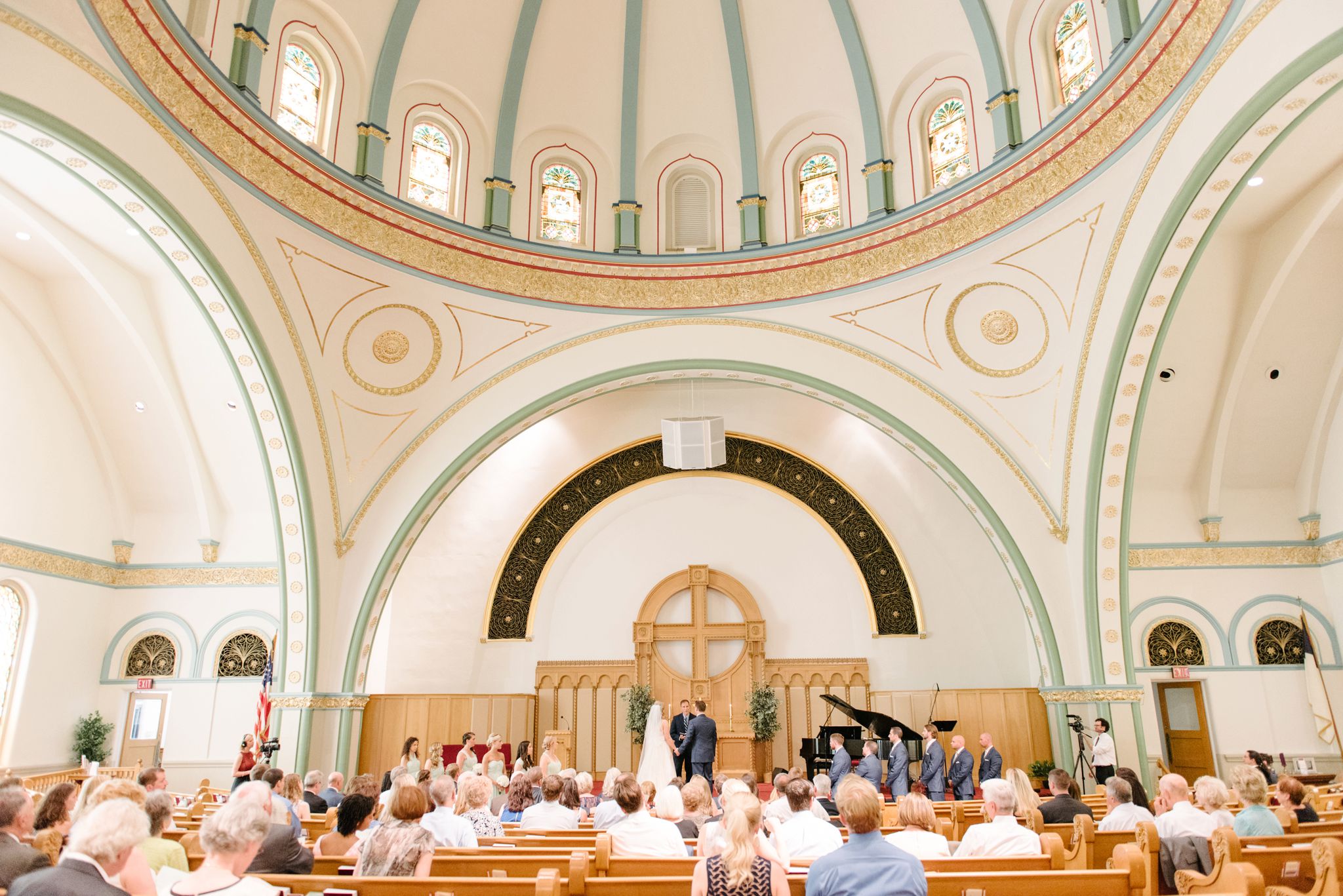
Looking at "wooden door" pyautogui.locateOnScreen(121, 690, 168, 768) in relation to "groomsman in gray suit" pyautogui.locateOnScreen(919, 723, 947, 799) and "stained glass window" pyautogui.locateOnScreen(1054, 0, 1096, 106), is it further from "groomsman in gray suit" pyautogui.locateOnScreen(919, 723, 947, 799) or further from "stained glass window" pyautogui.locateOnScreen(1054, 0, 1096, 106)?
"stained glass window" pyautogui.locateOnScreen(1054, 0, 1096, 106)

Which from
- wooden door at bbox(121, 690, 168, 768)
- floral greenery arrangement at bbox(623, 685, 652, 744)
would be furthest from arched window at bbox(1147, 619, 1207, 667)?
wooden door at bbox(121, 690, 168, 768)

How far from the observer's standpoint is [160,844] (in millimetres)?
4336

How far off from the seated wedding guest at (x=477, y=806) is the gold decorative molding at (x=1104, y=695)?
8.03 metres

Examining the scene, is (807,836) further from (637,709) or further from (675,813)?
(637,709)

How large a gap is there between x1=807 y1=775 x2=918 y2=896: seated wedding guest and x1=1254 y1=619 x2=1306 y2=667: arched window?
11777 millimetres

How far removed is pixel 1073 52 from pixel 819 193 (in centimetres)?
400

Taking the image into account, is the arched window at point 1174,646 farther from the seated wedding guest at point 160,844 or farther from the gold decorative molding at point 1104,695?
the seated wedding guest at point 160,844

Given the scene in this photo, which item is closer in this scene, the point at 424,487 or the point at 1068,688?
the point at 1068,688

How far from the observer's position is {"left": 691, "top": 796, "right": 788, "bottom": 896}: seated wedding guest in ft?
11.5

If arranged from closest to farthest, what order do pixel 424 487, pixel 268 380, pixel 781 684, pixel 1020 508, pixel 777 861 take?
1. pixel 777 861
2. pixel 268 380
3. pixel 1020 508
4. pixel 424 487
5. pixel 781 684

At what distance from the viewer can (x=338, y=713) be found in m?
12.1

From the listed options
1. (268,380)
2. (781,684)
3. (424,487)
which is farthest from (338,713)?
(781,684)

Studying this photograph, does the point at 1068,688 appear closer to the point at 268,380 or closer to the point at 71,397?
the point at 268,380

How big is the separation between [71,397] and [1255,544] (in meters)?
17.3
